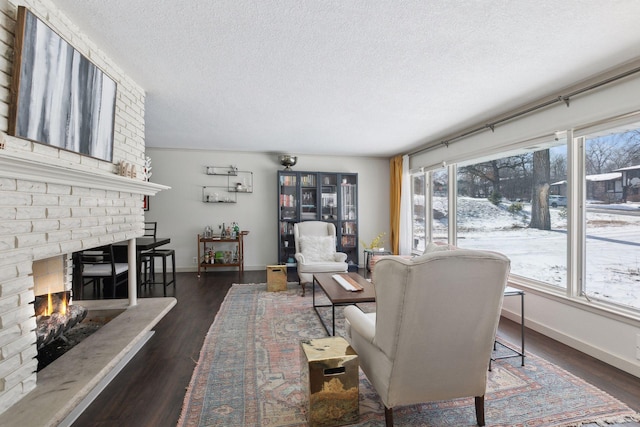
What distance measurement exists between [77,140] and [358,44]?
196 cm

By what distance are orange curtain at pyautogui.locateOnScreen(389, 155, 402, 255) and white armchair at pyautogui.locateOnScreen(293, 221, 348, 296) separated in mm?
1507

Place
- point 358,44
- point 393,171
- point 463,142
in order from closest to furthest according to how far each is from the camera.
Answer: point 358,44
point 463,142
point 393,171

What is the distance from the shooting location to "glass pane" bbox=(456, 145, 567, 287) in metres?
3.02

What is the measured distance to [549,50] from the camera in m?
2.10

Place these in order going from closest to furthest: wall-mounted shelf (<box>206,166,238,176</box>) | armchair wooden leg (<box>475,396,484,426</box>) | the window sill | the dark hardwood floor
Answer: armchair wooden leg (<box>475,396,484,426</box>) → the dark hardwood floor → the window sill → wall-mounted shelf (<box>206,166,238,176</box>)

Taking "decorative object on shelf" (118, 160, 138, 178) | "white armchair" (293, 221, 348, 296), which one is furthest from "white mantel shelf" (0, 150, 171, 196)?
"white armchair" (293, 221, 348, 296)

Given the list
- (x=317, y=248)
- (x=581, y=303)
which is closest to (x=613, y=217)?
(x=581, y=303)

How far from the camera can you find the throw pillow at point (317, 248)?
4.77 meters

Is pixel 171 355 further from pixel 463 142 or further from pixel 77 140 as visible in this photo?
pixel 463 142

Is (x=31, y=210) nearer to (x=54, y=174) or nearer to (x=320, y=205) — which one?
(x=54, y=174)

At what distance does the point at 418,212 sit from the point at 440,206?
0.67 m

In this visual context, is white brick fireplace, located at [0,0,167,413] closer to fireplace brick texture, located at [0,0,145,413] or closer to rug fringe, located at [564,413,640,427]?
fireplace brick texture, located at [0,0,145,413]

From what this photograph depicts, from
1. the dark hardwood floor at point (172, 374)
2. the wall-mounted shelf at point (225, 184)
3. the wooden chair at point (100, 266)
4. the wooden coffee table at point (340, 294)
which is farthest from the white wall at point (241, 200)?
the wooden coffee table at point (340, 294)

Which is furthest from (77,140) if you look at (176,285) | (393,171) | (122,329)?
(393,171)
